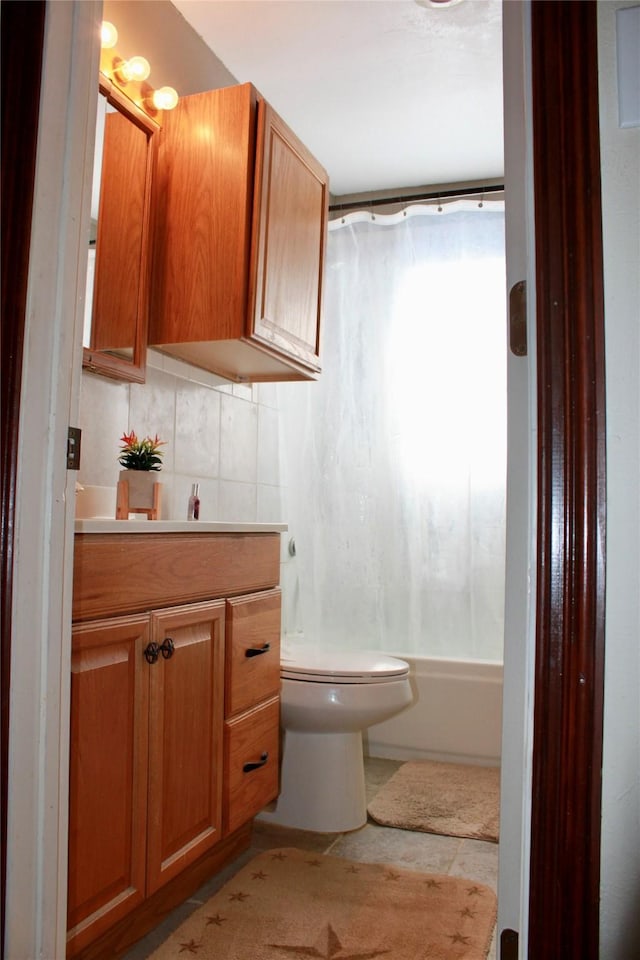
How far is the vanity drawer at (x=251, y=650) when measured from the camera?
6.10 ft

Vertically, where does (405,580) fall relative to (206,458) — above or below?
below

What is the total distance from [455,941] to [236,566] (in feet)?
3.16

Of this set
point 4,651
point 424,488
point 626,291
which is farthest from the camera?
point 424,488

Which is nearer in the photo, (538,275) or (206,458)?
(538,275)

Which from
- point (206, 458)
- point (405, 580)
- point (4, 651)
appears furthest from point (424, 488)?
point (4, 651)

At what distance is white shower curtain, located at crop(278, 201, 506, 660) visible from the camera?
118 inches

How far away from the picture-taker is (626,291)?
0.82m

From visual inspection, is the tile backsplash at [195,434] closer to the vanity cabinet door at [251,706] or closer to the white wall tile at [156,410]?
the white wall tile at [156,410]

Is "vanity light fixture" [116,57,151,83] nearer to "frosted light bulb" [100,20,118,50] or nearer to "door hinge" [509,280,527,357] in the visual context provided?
"frosted light bulb" [100,20,118,50]

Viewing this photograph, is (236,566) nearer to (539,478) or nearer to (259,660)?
(259,660)

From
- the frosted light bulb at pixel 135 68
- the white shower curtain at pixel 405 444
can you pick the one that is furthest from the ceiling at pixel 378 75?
the frosted light bulb at pixel 135 68

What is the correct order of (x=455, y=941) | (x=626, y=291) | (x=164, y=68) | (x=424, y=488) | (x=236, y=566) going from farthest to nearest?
1. (x=424, y=488)
2. (x=164, y=68)
3. (x=236, y=566)
4. (x=455, y=941)
5. (x=626, y=291)

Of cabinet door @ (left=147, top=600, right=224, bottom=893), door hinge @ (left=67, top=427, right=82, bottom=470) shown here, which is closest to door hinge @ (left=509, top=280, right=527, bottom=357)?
door hinge @ (left=67, top=427, right=82, bottom=470)

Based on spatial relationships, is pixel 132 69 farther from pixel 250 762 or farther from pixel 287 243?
pixel 250 762
